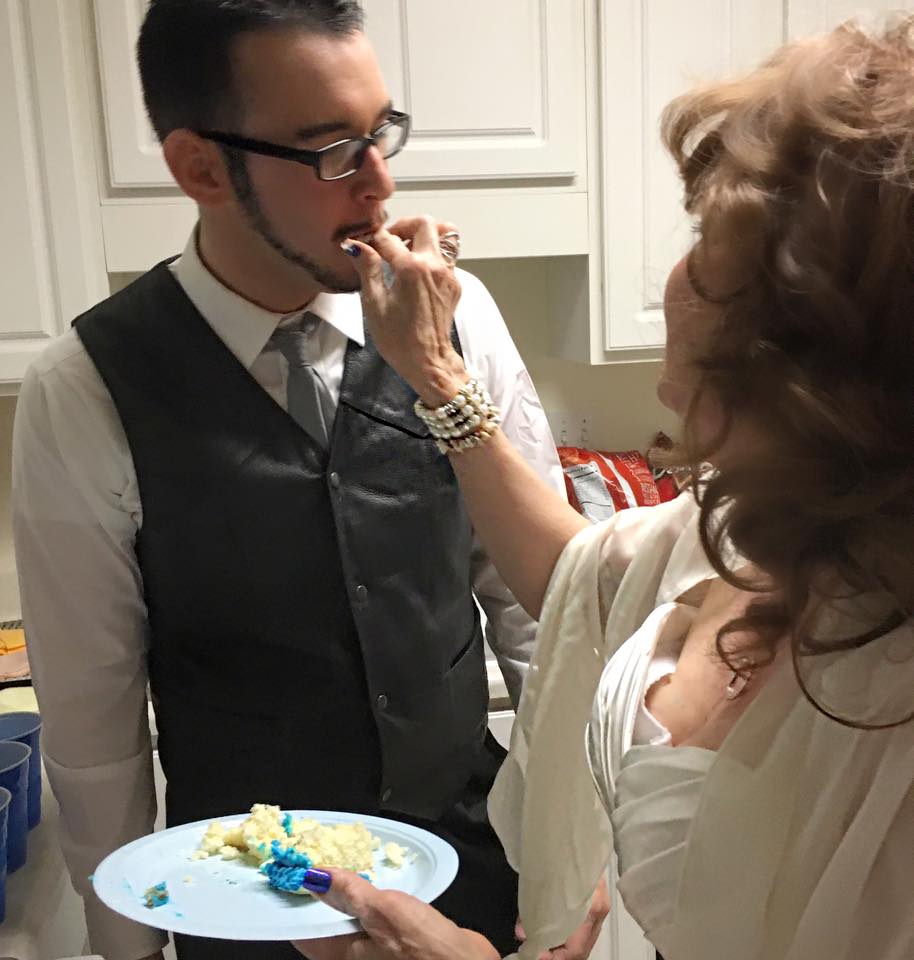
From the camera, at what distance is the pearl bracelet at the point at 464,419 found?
3.21 ft

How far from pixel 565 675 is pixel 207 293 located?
566 mm

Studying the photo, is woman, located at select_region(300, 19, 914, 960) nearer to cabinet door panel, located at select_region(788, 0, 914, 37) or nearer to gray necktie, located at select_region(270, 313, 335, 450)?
gray necktie, located at select_region(270, 313, 335, 450)

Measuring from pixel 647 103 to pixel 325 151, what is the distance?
43.2 inches

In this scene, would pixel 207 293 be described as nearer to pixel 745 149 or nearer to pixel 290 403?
pixel 290 403

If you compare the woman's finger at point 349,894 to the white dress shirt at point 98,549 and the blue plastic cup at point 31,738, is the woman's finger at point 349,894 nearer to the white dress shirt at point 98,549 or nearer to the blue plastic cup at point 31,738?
the white dress shirt at point 98,549

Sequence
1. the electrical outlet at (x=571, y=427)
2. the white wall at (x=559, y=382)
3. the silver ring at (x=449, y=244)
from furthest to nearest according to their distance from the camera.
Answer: the electrical outlet at (x=571, y=427), the white wall at (x=559, y=382), the silver ring at (x=449, y=244)

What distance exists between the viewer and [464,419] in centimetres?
98

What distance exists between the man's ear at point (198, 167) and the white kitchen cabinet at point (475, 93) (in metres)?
0.74

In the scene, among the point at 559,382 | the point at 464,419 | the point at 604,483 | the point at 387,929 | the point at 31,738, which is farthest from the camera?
the point at 559,382

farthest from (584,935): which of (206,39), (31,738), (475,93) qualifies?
(475,93)

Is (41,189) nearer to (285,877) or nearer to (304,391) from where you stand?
(304,391)

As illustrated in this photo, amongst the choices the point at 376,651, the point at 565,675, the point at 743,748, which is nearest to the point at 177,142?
the point at 376,651

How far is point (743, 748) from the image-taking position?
654 mm

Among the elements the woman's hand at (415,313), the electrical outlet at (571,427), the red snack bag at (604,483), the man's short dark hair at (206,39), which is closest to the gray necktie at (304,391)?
the woman's hand at (415,313)
